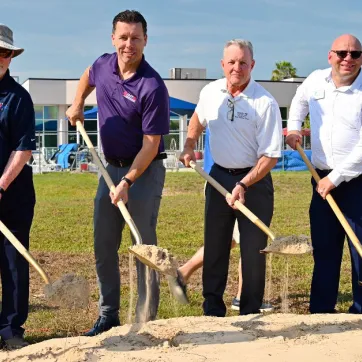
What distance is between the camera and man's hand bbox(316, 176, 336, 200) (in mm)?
5828

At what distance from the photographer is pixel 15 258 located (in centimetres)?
545

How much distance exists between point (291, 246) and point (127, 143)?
1444 mm

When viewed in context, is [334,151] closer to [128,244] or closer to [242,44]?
[242,44]

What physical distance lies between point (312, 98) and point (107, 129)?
164cm

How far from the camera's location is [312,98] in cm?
610

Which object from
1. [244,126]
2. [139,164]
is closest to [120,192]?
[139,164]

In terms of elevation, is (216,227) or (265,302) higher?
(216,227)

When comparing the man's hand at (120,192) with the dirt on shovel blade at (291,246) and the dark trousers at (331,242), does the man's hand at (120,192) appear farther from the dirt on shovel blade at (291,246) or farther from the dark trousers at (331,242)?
the dark trousers at (331,242)

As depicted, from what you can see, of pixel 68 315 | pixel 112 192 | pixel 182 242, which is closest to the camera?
pixel 112 192

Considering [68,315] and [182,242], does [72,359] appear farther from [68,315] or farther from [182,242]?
[182,242]

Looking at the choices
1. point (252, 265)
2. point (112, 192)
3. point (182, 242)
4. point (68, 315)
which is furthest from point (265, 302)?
point (182, 242)

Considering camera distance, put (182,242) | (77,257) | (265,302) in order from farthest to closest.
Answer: (182,242)
(77,257)
(265,302)

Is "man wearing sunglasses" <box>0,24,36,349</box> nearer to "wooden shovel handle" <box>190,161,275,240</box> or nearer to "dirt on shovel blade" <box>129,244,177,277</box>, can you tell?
"dirt on shovel blade" <box>129,244,177,277</box>

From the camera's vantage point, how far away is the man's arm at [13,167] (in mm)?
5180
